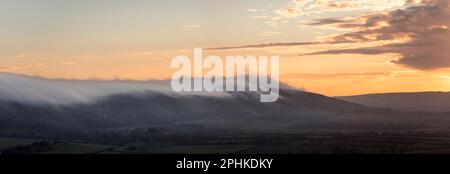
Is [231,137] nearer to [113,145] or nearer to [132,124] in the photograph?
[113,145]

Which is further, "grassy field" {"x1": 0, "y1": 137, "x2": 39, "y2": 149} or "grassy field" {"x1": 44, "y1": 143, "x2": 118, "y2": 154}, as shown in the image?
"grassy field" {"x1": 0, "y1": 137, "x2": 39, "y2": 149}

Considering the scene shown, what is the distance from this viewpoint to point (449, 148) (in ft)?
244

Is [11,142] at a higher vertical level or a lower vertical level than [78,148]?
higher

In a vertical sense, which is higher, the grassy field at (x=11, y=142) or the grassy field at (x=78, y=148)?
the grassy field at (x=11, y=142)

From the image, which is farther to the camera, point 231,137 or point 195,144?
point 231,137

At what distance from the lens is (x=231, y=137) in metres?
89.3

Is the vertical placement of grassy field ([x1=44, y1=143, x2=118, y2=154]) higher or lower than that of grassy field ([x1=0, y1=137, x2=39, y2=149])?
lower

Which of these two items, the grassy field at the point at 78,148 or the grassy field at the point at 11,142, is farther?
the grassy field at the point at 11,142

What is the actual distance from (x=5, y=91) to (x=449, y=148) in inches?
6375

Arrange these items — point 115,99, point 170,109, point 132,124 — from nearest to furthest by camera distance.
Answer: point 132,124 → point 170,109 → point 115,99

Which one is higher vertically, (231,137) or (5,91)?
(5,91)

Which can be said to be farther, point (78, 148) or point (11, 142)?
point (11, 142)
